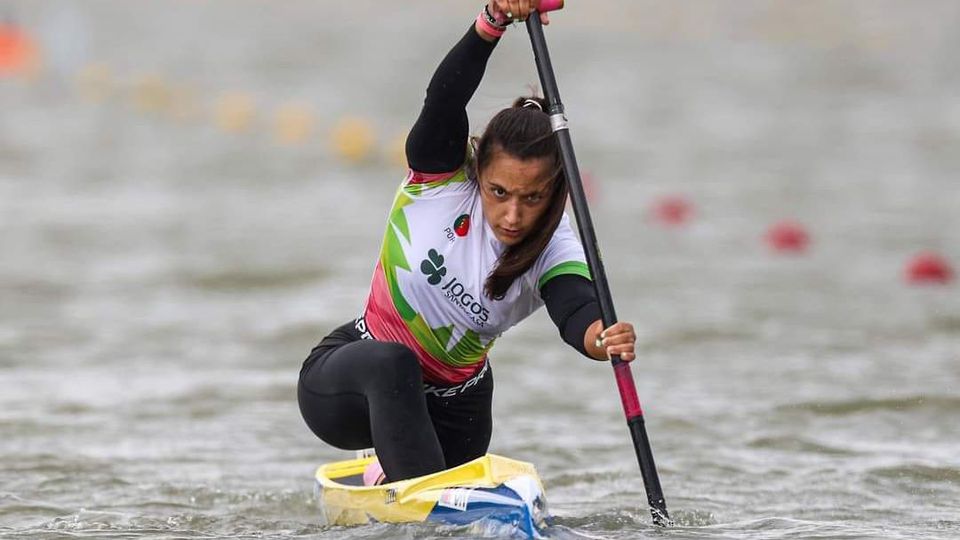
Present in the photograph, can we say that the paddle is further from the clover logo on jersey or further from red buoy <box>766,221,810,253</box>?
red buoy <box>766,221,810,253</box>

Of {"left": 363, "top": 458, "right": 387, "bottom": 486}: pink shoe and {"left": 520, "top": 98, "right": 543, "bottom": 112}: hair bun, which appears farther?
{"left": 363, "top": 458, "right": 387, "bottom": 486}: pink shoe

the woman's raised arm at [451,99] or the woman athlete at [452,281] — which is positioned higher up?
the woman's raised arm at [451,99]

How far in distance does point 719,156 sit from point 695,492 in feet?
44.6

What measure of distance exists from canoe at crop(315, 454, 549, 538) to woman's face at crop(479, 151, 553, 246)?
2.36 feet

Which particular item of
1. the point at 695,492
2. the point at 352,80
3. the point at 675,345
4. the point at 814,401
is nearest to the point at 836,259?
the point at 675,345

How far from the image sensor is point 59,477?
6918mm

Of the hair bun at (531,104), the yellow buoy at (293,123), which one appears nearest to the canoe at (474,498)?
the hair bun at (531,104)

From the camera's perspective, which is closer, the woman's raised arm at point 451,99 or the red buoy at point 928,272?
the woman's raised arm at point 451,99

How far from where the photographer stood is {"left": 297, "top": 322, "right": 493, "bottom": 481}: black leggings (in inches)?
200

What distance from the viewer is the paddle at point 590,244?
16.7 feet

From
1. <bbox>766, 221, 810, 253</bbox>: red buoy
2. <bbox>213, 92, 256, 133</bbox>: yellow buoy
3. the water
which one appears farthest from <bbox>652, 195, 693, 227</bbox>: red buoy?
<bbox>213, 92, 256, 133</bbox>: yellow buoy

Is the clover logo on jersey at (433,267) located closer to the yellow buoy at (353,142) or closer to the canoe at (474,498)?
the canoe at (474,498)

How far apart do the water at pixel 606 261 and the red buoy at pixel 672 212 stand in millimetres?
179

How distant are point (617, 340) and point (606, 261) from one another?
930 centimetres
